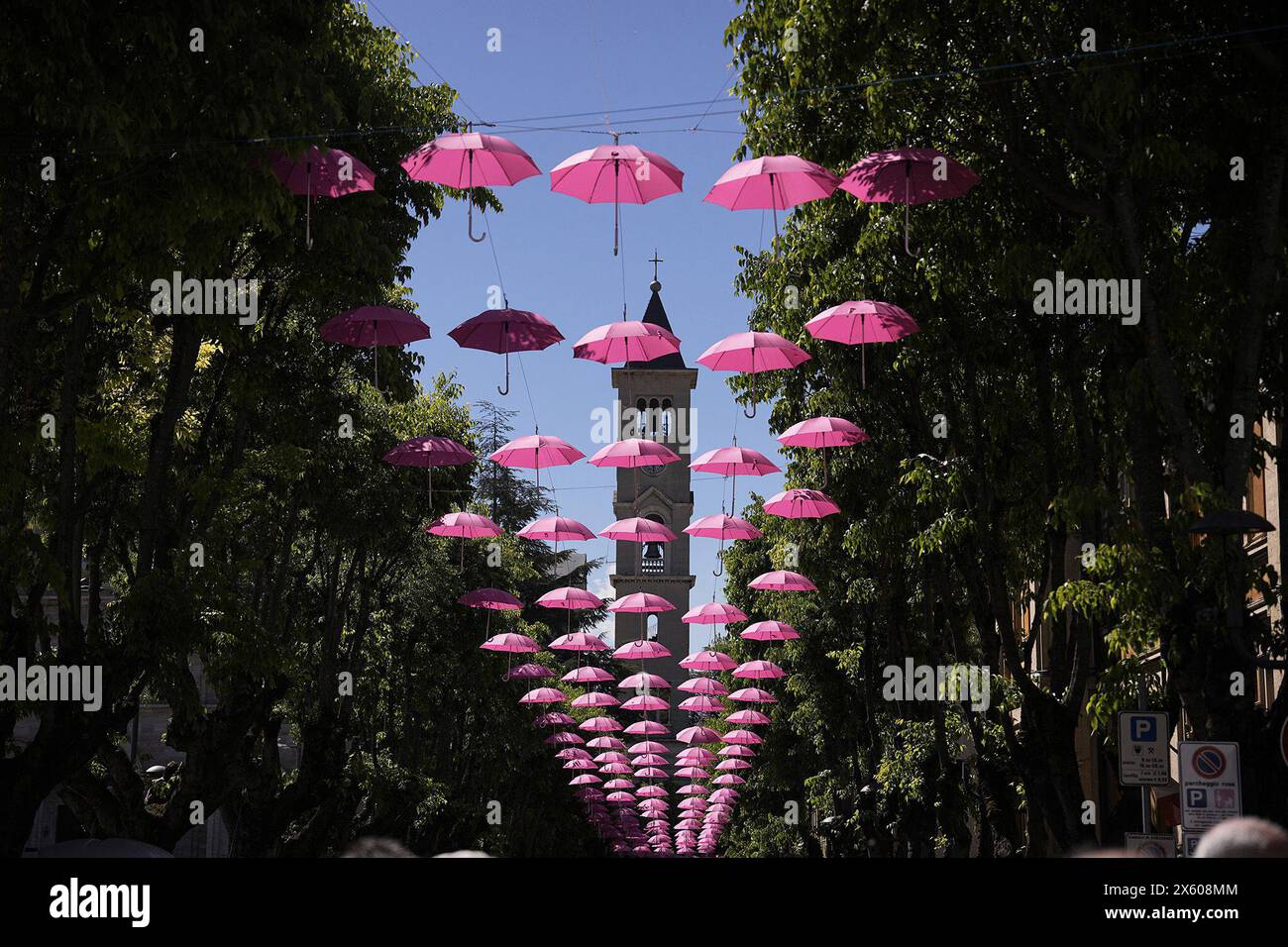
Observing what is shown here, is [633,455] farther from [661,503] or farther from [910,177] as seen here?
[661,503]

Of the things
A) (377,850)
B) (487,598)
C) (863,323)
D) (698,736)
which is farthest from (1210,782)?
(698,736)

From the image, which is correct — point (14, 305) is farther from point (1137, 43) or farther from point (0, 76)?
point (1137, 43)

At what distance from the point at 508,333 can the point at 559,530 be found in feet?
32.3

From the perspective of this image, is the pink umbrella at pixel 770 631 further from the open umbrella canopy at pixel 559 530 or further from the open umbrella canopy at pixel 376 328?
the open umbrella canopy at pixel 376 328

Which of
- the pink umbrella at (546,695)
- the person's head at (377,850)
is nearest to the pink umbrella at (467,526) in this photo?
the pink umbrella at (546,695)

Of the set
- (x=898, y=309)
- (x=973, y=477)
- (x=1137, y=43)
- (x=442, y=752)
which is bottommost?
(x=442, y=752)

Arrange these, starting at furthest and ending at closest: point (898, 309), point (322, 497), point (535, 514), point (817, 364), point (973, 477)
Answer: point (535, 514) < point (322, 497) < point (817, 364) < point (973, 477) < point (898, 309)

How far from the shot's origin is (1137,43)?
1409 cm

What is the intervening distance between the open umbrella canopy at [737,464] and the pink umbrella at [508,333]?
5946 millimetres

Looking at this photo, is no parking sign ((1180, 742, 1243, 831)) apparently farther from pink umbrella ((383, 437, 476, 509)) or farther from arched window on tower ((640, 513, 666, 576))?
arched window on tower ((640, 513, 666, 576))

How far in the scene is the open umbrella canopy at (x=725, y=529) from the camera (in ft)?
91.8

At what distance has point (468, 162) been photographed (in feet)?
51.4

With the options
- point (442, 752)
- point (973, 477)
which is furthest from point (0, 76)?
point (442, 752)
